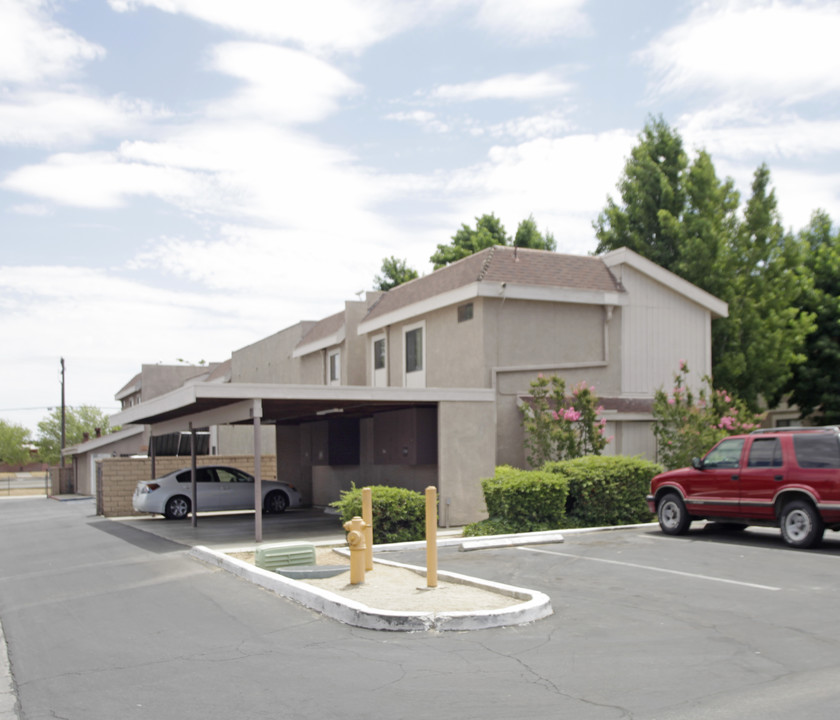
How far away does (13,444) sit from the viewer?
3883 inches

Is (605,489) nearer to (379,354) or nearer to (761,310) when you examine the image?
(379,354)

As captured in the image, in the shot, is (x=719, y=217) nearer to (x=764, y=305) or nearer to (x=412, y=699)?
(x=764, y=305)

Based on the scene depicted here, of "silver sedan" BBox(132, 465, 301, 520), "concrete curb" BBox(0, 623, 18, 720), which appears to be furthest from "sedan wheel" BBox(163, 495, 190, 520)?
"concrete curb" BBox(0, 623, 18, 720)

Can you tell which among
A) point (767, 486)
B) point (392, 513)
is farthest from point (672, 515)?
point (392, 513)

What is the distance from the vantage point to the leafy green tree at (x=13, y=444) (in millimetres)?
98188

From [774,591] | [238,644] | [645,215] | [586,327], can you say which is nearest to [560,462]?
[586,327]

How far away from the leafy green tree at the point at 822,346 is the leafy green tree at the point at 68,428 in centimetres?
7337

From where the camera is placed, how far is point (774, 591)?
399 inches

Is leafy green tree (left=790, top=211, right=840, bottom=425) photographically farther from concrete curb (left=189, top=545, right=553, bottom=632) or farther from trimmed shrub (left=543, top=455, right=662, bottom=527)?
concrete curb (left=189, top=545, right=553, bottom=632)

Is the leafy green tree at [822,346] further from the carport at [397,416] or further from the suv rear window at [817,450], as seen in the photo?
the suv rear window at [817,450]

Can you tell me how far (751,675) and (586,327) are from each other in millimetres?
15059

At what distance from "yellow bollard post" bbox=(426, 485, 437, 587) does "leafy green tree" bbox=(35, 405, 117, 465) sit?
83.6 m

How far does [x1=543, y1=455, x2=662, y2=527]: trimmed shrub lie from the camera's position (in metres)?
17.0

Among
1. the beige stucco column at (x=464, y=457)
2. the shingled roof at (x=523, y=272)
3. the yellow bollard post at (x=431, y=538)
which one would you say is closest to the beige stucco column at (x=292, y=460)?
the shingled roof at (x=523, y=272)
